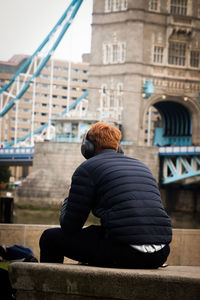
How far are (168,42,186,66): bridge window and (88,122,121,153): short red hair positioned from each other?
23.8 m

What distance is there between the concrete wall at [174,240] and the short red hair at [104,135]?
2.10 meters

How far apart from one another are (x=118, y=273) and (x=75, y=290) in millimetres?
194

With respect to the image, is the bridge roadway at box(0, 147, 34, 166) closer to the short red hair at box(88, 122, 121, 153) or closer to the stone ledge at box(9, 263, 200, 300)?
the short red hair at box(88, 122, 121, 153)

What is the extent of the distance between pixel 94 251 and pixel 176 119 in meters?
26.5

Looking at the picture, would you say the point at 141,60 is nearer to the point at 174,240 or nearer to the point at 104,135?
the point at 174,240

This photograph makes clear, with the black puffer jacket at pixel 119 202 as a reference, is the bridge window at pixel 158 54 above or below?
above

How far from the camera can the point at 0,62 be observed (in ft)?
148

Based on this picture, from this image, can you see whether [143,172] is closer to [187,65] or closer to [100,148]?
[100,148]

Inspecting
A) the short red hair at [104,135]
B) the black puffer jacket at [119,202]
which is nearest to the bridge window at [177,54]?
the short red hair at [104,135]

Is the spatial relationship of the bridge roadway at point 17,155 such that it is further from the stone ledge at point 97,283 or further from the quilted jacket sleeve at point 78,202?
the stone ledge at point 97,283

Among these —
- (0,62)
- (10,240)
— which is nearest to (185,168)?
(10,240)

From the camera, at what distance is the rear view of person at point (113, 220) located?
103 inches

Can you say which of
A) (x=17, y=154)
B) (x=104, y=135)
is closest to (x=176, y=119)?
(x=17, y=154)

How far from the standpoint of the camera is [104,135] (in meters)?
2.88
